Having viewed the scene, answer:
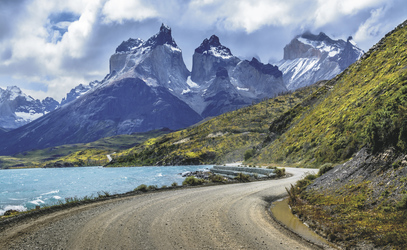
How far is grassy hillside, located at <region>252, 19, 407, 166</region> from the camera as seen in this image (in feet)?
53.8

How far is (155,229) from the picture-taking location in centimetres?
1271

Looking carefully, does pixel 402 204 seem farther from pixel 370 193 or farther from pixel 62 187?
pixel 62 187

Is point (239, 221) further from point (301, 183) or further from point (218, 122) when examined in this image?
point (218, 122)

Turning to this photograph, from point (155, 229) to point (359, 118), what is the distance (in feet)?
121

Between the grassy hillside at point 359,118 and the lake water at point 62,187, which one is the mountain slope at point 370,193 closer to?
the grassy hillside at point 359,118

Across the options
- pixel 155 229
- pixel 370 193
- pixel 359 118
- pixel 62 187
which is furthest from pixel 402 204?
pixel 62 187

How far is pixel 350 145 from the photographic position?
36.2 meters

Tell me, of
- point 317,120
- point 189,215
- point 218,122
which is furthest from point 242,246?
point 218,122

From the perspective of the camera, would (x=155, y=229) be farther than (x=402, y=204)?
Yes

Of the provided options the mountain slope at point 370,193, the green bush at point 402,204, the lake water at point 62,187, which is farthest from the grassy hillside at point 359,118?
the lake water at point 62,187

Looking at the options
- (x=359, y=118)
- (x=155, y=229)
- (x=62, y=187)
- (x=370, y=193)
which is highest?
(x=62, y=187)

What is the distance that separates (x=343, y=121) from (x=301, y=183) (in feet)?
85.0

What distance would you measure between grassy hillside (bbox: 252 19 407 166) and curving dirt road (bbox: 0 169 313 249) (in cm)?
922

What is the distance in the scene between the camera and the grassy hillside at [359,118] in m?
16.4
